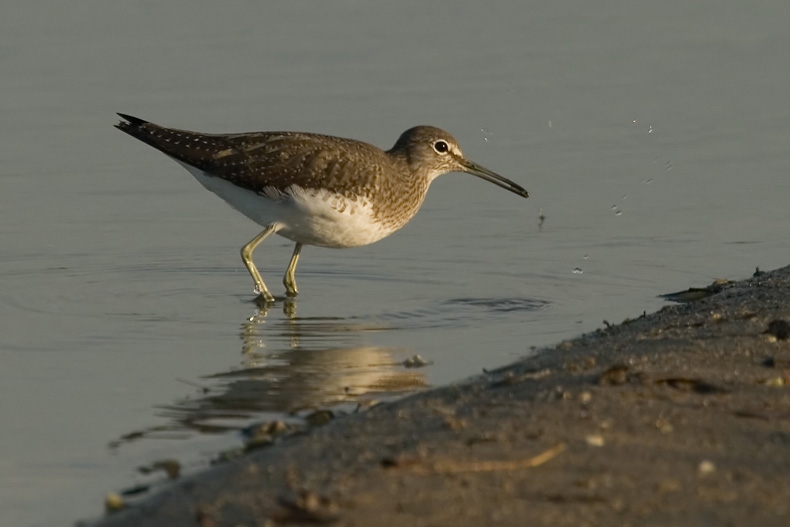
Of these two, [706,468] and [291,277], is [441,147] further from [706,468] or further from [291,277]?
[706,468]

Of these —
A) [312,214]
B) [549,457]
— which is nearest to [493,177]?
[312,214]

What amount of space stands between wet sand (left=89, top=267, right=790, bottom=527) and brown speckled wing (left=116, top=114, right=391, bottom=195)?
3.90m

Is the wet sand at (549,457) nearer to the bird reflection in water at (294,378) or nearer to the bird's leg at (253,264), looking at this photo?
the bird reflection in water at (294,378)

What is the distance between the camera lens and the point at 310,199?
11.0 metres

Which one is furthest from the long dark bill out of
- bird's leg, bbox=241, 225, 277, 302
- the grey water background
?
bird's leg, bbox=241, 225, 277, 302

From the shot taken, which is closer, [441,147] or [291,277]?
[291,277]

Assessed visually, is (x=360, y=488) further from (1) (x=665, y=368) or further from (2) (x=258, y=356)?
(2) (x=258, y=356)

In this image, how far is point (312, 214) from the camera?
1104 cm

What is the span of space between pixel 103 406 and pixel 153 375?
2.42 feet

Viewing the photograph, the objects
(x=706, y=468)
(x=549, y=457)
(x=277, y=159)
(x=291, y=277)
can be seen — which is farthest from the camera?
(x=291, y=277)

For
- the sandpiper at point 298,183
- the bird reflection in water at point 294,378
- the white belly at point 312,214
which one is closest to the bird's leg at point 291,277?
the sandpiper at point 298,183

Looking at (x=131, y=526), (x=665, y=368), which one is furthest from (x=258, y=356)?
(x=131, y=526)

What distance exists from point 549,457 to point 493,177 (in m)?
6.90

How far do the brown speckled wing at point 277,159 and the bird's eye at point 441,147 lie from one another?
647 millimetres
